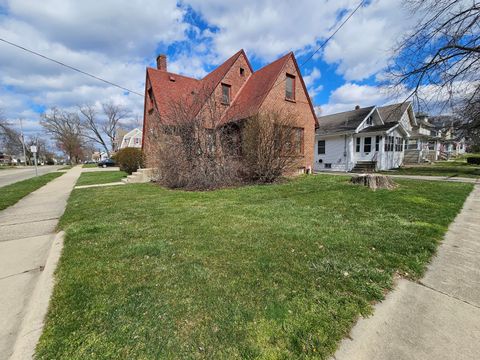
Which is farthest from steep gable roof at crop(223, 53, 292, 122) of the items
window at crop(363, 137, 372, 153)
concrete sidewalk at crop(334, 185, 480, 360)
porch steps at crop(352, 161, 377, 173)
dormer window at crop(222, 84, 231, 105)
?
porch steps at crop(352, 161, 377, 173)

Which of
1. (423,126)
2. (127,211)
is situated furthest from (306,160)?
(423,126)

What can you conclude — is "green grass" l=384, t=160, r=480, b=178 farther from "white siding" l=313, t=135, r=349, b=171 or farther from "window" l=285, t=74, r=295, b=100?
"window" l=285, t=74, r=295, b=100

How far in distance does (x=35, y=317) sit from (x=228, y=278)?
1.98 meters

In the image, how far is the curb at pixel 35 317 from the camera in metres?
Answer: 1.84

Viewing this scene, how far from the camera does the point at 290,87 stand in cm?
1466

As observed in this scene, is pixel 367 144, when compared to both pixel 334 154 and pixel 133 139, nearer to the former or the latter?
pixel 334 154

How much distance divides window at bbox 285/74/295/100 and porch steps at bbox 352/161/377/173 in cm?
928

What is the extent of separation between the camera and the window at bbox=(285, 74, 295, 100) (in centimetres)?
1437

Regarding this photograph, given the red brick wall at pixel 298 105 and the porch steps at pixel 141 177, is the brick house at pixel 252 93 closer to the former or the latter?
the red brick wall at pixel 298 105

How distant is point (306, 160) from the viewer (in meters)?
15.3

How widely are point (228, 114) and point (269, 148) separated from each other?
15.9 ft

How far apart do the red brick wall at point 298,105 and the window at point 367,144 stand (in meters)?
6.85

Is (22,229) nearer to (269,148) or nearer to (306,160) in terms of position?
(269,148)

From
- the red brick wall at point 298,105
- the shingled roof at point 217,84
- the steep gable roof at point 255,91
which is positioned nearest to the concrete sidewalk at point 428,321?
the shingled roof at point 217,84
